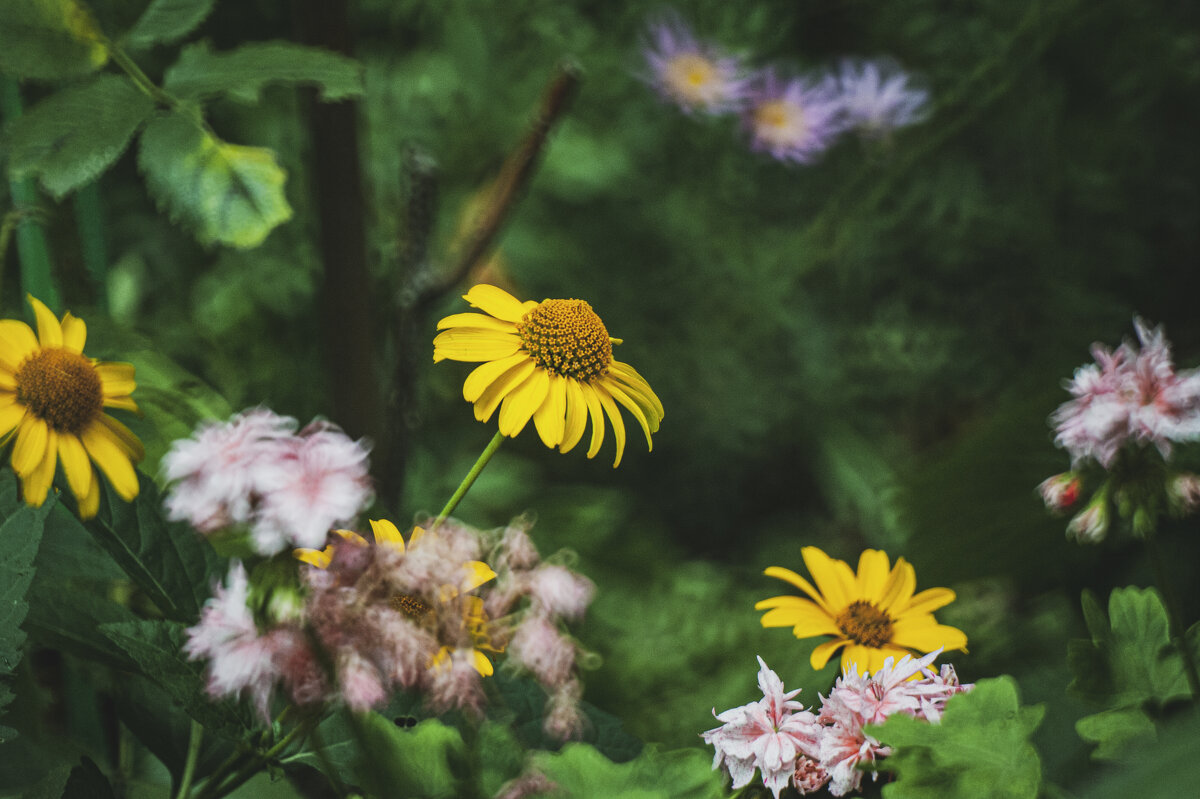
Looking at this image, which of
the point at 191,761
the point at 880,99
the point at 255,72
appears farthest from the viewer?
the point at 880,99

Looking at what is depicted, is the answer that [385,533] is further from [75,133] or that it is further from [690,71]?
[690,71]

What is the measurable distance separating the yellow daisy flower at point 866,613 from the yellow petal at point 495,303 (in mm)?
165

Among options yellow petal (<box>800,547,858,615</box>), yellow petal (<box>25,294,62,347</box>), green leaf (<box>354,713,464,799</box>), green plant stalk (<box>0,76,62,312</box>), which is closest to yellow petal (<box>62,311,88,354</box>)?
yellow petal (<box>25,294,62,347</box>)

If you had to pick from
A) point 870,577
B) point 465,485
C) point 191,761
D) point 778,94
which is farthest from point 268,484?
point 778,94

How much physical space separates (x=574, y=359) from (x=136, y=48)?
1.06 feet

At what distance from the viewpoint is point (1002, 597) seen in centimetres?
110

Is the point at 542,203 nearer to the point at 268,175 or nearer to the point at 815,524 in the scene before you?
the point at 815,524

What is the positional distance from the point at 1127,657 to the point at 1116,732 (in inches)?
1.8

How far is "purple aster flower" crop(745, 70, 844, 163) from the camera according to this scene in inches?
53.8

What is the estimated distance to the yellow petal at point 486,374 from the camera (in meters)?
0.39

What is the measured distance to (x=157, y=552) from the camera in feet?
1.32

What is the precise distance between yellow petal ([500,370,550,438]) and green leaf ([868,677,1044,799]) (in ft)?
0.59

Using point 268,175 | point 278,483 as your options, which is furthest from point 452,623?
point 268,175

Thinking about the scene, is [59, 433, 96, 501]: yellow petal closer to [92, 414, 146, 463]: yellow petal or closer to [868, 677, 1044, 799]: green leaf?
[92, 414, 146, 463]: yellow petal
